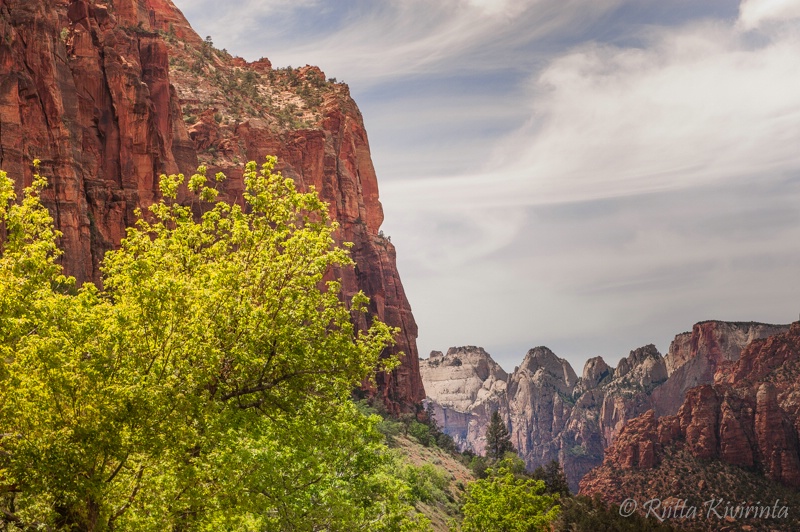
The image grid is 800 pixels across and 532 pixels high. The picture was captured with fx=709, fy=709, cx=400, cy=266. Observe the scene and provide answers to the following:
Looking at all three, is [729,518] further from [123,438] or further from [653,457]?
[123,438]

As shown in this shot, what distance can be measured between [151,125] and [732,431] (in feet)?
333

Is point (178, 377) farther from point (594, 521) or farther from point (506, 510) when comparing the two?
point (594, 521)

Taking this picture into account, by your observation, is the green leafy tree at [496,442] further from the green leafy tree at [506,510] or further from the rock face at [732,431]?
the green leafy tree at [506,510]

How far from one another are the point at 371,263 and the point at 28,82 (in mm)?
65362

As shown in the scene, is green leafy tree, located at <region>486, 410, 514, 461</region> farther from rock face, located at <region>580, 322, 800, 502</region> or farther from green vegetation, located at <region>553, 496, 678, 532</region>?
green vegetation, located at <region>553, 496, 678, 532</region>

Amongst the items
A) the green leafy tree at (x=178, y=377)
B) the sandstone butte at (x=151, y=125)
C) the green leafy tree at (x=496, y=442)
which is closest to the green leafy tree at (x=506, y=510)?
the green leafy tree at (x=178, y=377)

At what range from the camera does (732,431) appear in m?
117

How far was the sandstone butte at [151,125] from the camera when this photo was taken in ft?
165

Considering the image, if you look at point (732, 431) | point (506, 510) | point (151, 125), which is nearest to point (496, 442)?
point (732, 431)

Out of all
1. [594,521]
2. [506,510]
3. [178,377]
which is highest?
[178,377]

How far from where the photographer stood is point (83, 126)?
2281 inches

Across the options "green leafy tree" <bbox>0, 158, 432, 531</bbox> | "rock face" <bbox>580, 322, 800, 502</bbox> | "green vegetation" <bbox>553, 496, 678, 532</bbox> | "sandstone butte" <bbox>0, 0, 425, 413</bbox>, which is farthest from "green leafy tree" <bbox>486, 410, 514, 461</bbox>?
"green leafy tree" <bbox>0, 158, 432, 531</bbox>

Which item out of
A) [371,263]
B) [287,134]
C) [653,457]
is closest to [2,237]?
[287,134]

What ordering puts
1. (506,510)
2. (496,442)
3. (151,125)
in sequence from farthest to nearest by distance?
(496,442) → (151,125) → (506,510)
